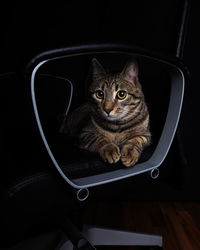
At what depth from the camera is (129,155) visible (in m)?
0.54

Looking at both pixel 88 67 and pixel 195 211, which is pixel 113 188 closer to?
pixel 88 67

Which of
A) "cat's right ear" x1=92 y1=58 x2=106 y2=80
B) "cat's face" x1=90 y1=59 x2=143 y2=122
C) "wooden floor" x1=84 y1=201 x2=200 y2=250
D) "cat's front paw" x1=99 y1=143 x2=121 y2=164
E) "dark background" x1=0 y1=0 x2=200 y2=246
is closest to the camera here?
"dark background" x1=0 y1=0 x2=200 y2=246

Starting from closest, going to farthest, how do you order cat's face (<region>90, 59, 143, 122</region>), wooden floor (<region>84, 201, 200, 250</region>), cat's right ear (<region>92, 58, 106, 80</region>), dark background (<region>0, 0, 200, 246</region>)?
dark background (<region>0, 0, 200, 246</region>) → cat's face (<region>90, 59, 143, 122</region>) → cat's right ear (<region>92, 58, 106, 80</region>) → wooden floor (<region>84, 201, 200, 250</region>)

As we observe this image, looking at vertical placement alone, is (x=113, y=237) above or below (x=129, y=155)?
below

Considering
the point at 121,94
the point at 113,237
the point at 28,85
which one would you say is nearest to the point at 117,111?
the point at 121,94

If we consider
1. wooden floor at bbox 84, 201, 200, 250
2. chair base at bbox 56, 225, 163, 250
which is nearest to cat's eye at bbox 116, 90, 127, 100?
chair base at bbox 56, 225, 163, 250

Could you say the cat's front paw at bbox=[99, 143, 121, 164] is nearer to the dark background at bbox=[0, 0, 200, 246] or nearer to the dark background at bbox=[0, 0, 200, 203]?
the dark background at bbox=[0, 0, 200, 246]

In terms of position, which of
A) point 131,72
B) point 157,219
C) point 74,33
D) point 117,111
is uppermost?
point 74,33

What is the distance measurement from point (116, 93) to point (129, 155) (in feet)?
0.78

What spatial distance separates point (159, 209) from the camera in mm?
1261

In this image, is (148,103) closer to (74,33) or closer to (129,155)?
(129,155)

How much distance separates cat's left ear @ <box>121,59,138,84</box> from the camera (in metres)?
0.71

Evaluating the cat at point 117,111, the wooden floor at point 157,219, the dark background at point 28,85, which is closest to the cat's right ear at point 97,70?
the cat at point 117,111

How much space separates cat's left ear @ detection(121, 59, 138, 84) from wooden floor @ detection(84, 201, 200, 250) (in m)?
0.71
